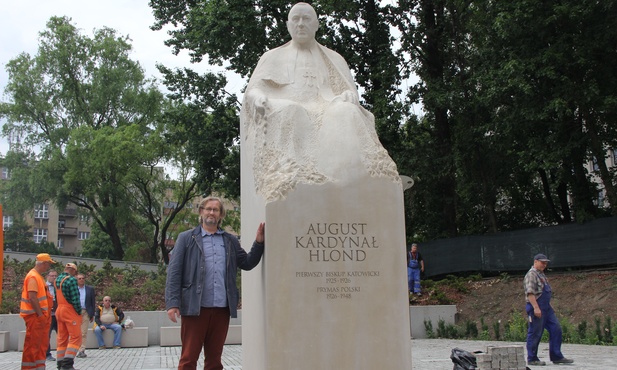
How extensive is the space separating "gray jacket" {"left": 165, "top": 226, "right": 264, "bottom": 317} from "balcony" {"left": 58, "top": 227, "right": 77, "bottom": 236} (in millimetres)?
83822

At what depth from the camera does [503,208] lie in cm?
2755

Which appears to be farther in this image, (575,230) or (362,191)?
(575,230)

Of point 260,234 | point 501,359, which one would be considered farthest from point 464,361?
Result: point 260,234

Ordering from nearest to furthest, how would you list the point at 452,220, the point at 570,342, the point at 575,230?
the point at 570,342 < the point at 575,230 < the point at 452,220

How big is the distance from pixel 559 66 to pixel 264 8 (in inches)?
401

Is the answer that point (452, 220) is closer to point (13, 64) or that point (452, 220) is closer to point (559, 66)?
point (559, 66)

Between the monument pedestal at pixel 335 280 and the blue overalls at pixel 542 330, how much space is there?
16.1 ft

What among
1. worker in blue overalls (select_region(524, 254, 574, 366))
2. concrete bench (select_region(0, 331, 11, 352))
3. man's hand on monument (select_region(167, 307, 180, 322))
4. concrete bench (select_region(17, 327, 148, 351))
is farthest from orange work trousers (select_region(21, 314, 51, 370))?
concrete bench (select_region(0, 331, 11, 352))

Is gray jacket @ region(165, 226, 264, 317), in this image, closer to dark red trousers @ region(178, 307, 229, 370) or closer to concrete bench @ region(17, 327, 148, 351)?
dark red trousers @ region(178, 307, 229, 370)

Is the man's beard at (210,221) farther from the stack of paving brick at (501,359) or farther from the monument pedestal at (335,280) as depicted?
the stack of paving brick at (501,359)

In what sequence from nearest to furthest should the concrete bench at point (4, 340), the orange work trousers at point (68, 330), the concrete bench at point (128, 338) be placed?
the orange work trousers at point (68, 330)
the concrete bench at point (4, 340)
the concrete bench at point (128, 338)

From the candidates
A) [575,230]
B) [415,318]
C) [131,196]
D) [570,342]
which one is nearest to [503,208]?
[575,230]

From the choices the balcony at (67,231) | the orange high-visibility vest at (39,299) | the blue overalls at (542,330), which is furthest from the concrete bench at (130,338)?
the balcony at (67,231)

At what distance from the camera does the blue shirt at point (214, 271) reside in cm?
569
